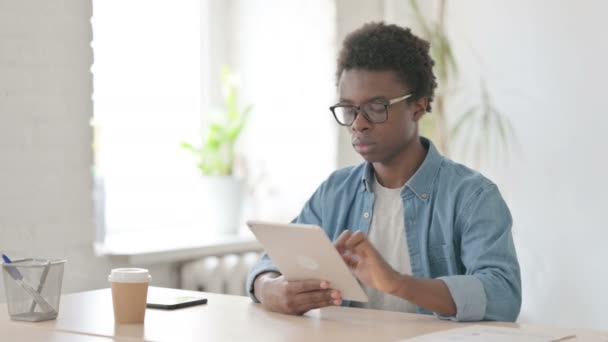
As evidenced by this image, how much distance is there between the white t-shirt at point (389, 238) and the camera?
2209 mm

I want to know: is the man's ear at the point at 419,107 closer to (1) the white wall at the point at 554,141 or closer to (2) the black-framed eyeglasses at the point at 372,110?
(2) the black-framed eyeglasses at the point at 372,110

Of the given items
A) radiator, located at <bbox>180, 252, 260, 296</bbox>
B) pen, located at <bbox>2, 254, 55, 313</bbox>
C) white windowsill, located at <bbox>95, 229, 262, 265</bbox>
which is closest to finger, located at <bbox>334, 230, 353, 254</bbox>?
pen, located at <bbox>2, 254, 55, 313</bbox>

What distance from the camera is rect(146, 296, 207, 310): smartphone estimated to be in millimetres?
2070

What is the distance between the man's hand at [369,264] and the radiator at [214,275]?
5.66ft

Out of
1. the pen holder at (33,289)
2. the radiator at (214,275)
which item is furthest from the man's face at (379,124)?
the radiator at (214,275)

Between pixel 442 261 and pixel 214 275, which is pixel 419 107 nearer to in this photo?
pixel 442 261

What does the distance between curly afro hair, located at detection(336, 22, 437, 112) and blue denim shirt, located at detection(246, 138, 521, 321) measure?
17 cm

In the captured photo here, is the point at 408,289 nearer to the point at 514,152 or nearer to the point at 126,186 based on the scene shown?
A: the point at 514,152

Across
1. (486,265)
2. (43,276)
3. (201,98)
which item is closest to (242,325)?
(43,276)

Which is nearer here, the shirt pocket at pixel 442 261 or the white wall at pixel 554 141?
the shirt pocket at pixel 442 261

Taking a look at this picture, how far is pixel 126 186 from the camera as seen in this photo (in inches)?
152

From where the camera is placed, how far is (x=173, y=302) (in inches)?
82.5

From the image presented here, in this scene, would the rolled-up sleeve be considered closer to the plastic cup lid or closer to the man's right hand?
the man's right hand

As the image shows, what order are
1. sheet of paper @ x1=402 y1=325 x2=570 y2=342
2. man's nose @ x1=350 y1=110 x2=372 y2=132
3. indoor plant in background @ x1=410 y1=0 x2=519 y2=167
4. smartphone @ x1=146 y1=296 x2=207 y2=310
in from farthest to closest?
indoor plant in background @ x1=410 y1=0 x2=519 y2=167 → man's nose @ x1=350 y1=110 x2=372 y2=132 → smartphone @ x1=146 y1=296 x2=207 y2=310 → sheet of paper @ x1=402 y1=325 x2=570 y2=342
